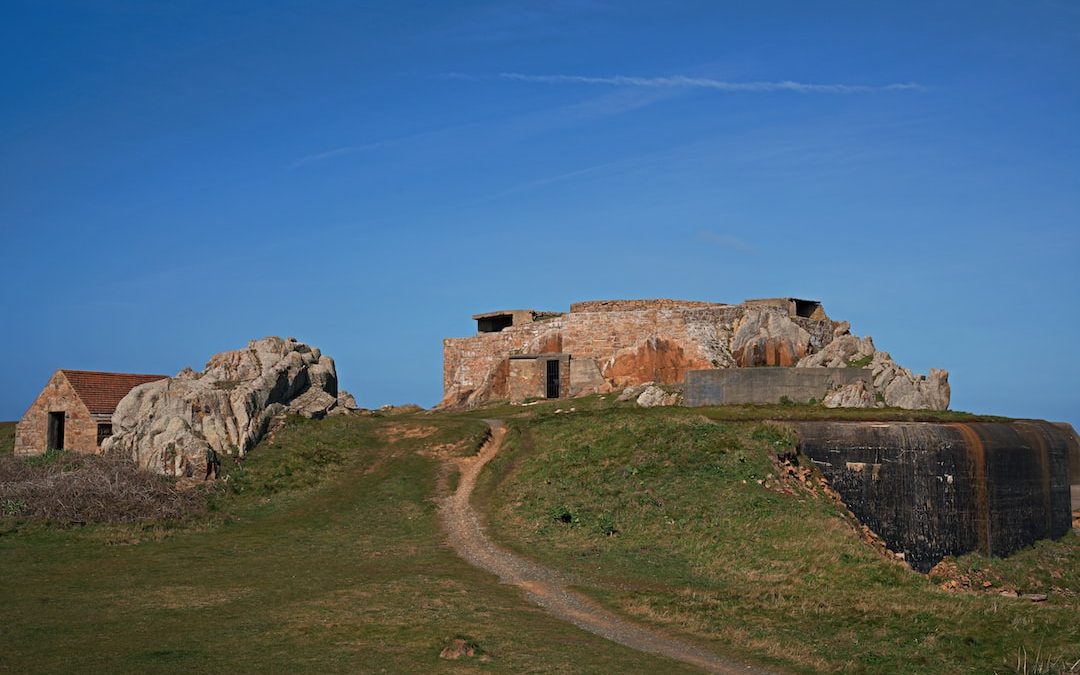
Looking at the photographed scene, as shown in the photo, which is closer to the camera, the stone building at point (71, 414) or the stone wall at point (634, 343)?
the stone building at point (71, 414)

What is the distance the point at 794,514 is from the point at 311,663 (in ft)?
43.5

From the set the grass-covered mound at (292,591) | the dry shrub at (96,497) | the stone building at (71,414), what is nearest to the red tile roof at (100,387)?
the stone building at (71,414)

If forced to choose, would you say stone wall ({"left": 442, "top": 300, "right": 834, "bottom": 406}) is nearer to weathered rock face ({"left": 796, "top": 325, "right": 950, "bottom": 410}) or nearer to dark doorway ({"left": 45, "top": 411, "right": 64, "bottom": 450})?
weathered rock face ({"left": 796, "top": 325, "right": 950, "bottom": 410})

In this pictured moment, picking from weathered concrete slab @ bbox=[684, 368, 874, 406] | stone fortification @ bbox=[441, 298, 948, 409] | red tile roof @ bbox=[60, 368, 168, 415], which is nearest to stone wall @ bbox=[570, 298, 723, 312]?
stone fortification @ bbox=[441, 298, 948, 409]

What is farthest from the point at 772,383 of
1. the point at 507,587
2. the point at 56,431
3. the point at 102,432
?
the point at 56,431

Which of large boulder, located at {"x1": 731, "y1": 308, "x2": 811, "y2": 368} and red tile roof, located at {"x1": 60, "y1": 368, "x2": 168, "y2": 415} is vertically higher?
large boulder, located at {"x1": 731, "y1": 308, "x2": 811, "y2": 368}

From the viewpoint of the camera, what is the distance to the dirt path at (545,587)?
52.1 ft

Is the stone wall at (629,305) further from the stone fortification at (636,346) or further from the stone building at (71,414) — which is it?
the stone building at (71,414)

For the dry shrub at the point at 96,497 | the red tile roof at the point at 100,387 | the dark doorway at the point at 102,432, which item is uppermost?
the red tile roof at the point at 100,387

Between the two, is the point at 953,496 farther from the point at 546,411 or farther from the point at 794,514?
the point at 546,411

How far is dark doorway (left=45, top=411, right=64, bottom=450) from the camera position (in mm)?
36844

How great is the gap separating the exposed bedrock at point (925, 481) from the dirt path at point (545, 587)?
9843mm

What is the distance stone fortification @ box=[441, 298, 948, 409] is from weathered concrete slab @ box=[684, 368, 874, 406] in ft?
9.18

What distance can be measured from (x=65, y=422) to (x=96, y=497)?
10.6 m
